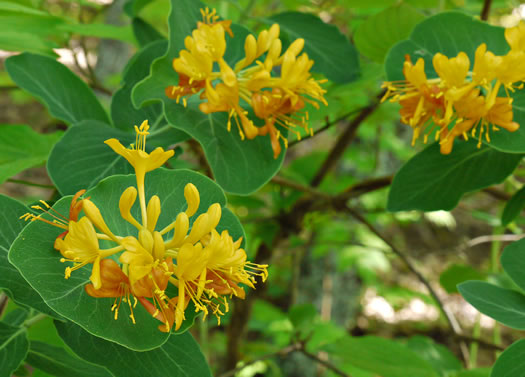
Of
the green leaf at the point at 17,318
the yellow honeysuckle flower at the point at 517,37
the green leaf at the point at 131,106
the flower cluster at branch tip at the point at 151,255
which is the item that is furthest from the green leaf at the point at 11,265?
the yellow honeysuckle flower at the point at 517,37

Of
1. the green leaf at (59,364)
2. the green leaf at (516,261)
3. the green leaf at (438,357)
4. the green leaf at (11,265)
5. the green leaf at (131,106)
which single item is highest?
the green leaf at (131,106)

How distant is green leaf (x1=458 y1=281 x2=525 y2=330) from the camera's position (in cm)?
59

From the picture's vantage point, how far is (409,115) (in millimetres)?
646

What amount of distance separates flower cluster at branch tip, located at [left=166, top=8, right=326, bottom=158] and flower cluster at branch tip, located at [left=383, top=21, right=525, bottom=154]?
13 centimetres

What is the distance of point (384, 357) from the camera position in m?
0.89

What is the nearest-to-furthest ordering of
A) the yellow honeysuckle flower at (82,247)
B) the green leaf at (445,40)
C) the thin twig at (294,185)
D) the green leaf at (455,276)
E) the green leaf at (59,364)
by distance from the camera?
the yellow honeysuckle flower at (82,247) < the green leaf at (59,364) < the green leaf at (445,40) < the thin twig at (294,185) < the green leaf at (455,276)

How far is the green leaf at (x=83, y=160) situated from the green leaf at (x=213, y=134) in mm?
74

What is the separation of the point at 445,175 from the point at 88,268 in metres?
0.55

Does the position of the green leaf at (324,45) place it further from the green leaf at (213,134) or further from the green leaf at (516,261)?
the green leaf at (516,261)

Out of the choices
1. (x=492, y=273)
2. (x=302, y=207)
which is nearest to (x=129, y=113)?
(x=302, y=207)

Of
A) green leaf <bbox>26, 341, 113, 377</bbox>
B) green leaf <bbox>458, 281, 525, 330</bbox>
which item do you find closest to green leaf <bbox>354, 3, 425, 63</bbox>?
green leaf <bbox>458, 281, 525, 330</bbox>

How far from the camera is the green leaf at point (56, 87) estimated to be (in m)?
0.68

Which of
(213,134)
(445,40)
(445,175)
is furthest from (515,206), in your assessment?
(213,134)

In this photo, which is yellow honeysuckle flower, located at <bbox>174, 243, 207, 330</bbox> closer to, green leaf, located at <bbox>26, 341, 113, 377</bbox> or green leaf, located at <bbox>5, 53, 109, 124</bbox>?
green leaf, located at <bbox>26, 341, 113, 377</bbox>
